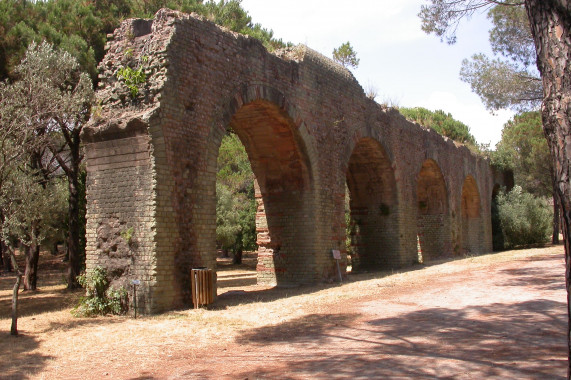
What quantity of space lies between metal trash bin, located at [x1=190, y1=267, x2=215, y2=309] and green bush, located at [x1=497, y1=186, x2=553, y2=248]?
21033 mm

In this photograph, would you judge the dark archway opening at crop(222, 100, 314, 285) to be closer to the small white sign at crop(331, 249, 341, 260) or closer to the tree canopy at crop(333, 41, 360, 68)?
the small white sign at crop(331, 249, 341, 260)

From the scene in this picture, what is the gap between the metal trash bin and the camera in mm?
8453

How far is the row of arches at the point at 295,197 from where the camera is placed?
12.0m

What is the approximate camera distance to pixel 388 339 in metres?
6.13

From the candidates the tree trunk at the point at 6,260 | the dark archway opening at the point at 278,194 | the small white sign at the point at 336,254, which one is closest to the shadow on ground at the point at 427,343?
the dark archway opening at the point at 278,194

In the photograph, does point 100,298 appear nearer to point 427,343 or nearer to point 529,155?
point 427,343

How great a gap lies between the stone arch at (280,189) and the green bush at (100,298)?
4.77 m

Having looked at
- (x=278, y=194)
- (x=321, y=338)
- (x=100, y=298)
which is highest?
(x=278, y=194)

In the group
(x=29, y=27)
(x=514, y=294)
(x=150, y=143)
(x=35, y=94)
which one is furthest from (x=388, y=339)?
(x=29, y=27)

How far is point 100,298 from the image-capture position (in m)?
8.38

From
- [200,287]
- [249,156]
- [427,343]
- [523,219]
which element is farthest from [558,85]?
[523,219]

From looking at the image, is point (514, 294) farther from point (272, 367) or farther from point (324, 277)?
point (272, 367)

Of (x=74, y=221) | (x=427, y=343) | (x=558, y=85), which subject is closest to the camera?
(x=558, y=85)

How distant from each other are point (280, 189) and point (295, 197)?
43 centimetres
